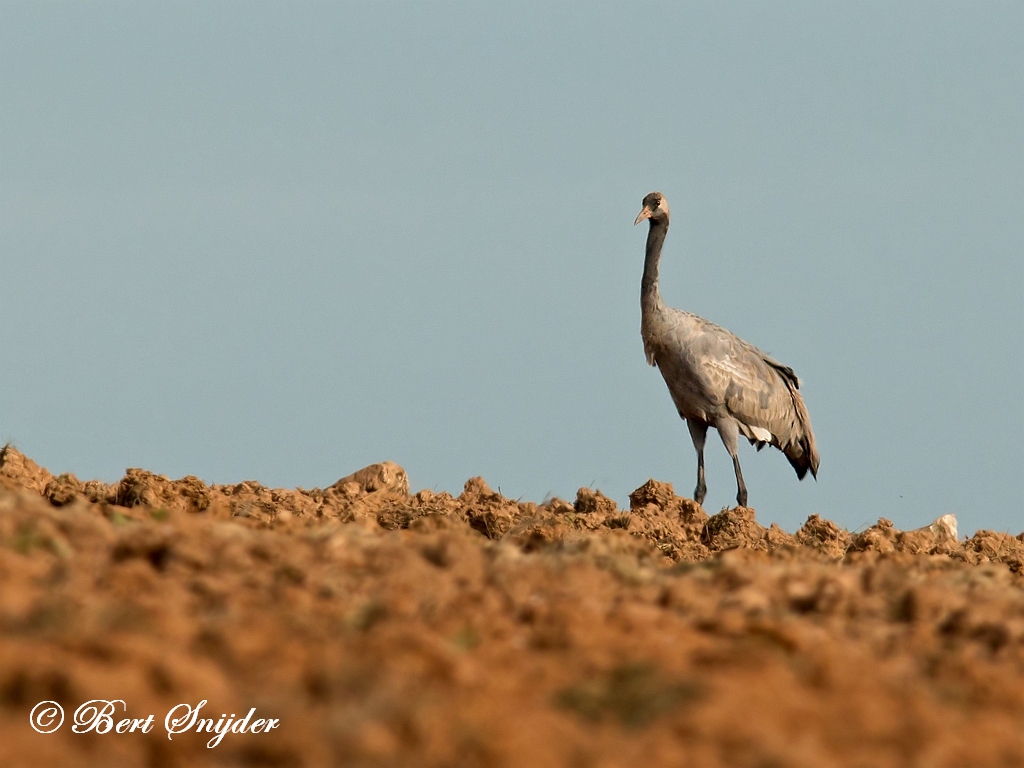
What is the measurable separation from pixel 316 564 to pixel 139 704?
203 centimetres

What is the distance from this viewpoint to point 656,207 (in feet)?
54.5

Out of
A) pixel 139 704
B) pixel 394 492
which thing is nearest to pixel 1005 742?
pixel 139 704

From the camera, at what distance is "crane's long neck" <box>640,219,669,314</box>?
52.6 ft

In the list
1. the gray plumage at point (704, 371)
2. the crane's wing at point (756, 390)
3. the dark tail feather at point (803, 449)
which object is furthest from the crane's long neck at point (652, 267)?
the dark tail feather at point (803, 449)

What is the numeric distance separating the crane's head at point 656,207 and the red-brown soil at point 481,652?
972cm

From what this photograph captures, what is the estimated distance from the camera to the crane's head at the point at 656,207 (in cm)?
1656

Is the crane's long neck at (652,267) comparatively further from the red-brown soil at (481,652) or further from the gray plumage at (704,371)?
the red-brown soil at (481,652)

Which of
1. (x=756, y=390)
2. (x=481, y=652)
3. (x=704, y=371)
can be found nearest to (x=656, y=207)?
(x=704, y=371)

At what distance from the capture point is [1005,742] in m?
4.05

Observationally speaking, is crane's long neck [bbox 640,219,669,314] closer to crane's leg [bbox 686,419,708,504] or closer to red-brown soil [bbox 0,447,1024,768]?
crane's leg [bbox 686,419,708,504]

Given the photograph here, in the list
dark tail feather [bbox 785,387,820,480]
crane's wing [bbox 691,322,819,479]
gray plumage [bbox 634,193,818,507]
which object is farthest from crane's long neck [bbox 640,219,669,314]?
dark tail feather [bbox 785,387,820,480]

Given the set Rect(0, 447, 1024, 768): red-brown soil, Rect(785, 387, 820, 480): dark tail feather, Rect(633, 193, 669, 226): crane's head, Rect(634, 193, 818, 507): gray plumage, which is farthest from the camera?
Rect(785, 387, 820, 480): dark tail feather

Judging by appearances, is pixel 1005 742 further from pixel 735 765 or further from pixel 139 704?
pixel 139 704

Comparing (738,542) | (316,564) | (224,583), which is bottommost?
(224,583)
